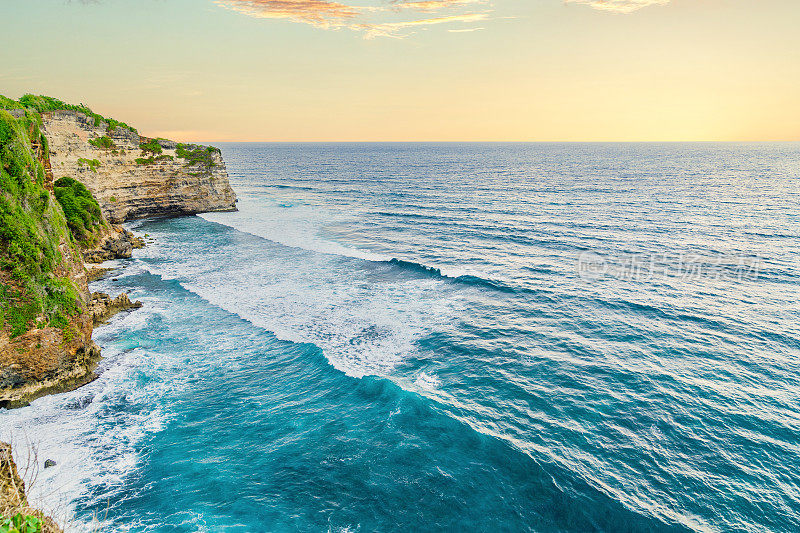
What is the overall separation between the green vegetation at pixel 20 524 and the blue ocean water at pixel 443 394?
352 inches

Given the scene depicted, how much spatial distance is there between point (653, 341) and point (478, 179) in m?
100

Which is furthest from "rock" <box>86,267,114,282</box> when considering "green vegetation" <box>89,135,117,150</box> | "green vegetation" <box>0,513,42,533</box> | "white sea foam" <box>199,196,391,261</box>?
"green vegetation" <box>0,513,42,533</box>

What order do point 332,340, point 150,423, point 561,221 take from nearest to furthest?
point 150,423 → point 332,340 → point 561,221

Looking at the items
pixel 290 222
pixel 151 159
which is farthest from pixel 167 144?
pixel 290 222

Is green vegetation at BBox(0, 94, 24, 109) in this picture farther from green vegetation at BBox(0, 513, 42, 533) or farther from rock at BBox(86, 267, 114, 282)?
green vegetation at BBox(0, 513, 42, 533)

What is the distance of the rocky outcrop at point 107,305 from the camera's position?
3434 centimetres

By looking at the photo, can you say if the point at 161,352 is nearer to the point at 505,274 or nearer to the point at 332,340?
the point at 332,340

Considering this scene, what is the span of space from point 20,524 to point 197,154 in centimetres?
7290

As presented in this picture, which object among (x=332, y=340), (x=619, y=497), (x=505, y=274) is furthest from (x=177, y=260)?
Answer: (x=619, y=497)

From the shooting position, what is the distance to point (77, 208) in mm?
44406

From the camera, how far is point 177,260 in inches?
2024

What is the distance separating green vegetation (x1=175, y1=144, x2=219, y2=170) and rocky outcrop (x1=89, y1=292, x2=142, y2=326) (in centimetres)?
3958

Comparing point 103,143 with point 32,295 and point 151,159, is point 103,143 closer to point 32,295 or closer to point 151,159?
point 151,159

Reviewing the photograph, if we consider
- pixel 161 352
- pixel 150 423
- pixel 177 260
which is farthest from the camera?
pixel 177 260
